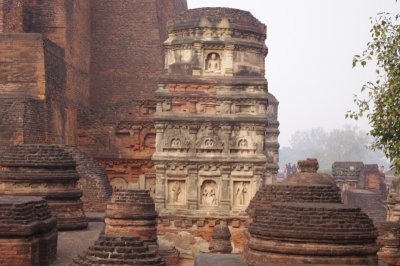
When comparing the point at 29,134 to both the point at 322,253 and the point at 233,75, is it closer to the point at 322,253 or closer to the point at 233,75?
the point at 233,75

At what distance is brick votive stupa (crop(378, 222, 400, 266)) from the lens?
46.3 ft

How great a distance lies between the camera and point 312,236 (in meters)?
8.71

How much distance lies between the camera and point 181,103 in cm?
2202

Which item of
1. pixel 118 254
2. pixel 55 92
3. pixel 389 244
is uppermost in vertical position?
pixel 55 92

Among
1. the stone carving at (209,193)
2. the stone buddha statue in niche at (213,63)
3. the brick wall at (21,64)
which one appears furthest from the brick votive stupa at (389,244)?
the stone buddha statue in niche at (213,63)

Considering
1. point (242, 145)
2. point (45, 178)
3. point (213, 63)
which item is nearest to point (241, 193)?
point (242, 145)

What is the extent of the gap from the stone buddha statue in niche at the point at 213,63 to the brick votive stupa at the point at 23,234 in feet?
43.4

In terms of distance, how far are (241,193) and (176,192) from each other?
1.81 m

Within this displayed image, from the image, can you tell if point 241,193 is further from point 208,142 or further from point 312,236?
point 312,236

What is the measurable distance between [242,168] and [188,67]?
3246mm

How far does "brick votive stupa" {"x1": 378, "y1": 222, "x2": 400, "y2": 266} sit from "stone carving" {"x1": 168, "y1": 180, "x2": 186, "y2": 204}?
8341 mm

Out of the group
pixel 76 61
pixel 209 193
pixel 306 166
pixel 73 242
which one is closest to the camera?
pixel 73 242

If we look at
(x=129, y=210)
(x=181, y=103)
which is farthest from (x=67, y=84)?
(x=129, y=210)

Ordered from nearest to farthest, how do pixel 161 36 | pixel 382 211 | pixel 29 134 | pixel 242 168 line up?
pixel 29 134 → pixel 242 168 → pixel 382 211 → pixel 161 36
